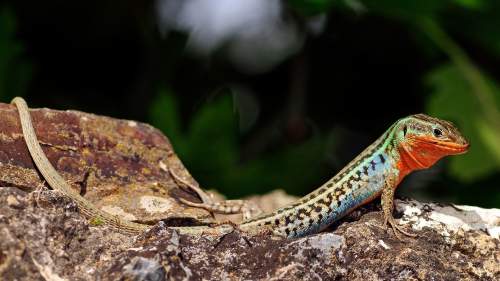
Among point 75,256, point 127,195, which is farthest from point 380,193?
point 75,256

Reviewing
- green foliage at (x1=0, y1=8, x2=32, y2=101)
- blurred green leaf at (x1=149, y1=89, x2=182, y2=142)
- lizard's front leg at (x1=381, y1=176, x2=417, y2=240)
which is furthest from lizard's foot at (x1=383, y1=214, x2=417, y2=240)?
green foliage at (x1=0, y1=8, x2=32, y2=101)

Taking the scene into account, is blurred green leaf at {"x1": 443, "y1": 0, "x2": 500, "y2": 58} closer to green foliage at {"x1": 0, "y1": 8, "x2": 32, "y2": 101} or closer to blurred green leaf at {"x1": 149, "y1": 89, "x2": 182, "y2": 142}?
blurred green leaf at {"x1": 149, "y1": 89, "x2": 182, "y2": 142}

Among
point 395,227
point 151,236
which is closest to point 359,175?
point 395,227

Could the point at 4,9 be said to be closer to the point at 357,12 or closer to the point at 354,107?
the point at 357,12

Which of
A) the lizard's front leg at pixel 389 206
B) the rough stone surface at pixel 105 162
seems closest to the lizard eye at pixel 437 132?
the lizard's front leg at pixel 389 206

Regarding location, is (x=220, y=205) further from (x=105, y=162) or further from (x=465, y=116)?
(x=465, y=116)

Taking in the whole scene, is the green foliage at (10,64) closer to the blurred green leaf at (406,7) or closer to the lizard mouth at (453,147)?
the blurred green leaf at (406,7)
